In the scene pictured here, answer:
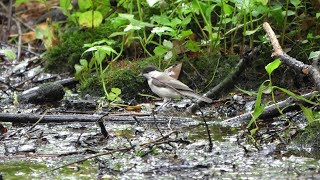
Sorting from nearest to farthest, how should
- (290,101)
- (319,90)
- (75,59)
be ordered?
(319,90) → (290,101) → (75,59)

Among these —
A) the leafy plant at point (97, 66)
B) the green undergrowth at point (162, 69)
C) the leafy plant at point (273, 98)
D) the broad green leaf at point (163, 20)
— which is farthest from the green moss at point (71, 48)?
the leafy plant at point (273, 98)

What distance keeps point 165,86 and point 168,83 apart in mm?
74

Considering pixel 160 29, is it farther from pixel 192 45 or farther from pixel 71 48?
pixel 71 48

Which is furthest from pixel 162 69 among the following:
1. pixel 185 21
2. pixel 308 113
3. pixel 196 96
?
pixel 308 113

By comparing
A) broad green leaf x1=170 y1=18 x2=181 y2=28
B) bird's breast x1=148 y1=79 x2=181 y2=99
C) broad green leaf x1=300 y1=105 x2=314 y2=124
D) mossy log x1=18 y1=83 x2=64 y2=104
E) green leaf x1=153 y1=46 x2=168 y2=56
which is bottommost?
mossy log x1=18 y1=83 x2=64 y2=104

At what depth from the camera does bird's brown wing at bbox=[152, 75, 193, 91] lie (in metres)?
6.81

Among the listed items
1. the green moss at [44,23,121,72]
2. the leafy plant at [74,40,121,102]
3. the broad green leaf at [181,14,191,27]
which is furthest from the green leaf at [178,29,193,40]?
the green moss at [44,23,121,72]

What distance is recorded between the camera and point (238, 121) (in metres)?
5.93

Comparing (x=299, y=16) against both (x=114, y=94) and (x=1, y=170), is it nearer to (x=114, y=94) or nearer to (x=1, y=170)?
(x=114, y=94)

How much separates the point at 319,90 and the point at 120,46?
345 centimetres

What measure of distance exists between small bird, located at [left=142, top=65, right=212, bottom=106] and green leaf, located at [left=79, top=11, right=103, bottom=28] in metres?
1.30

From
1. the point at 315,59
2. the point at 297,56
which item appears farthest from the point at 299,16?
the point at 315,59

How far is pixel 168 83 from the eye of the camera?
6941 mm

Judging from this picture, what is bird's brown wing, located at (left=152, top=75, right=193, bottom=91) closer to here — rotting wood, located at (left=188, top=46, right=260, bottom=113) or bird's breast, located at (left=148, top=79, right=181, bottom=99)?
bird's breast, located at (left=148, top=79, right=181, bottom=99)
